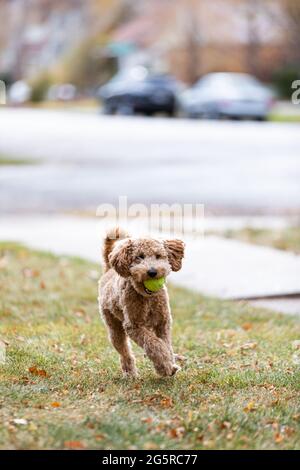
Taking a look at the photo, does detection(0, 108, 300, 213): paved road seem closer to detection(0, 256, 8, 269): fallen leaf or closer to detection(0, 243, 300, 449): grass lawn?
detection(0, 256, 8, 269): fallen leaf

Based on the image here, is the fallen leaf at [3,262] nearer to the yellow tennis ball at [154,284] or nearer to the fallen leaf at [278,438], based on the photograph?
the yellow tennis ball at [154,284]

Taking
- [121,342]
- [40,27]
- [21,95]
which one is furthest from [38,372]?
[40,27]

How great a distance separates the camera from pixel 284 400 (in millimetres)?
5180

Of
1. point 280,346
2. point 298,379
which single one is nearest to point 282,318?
point 280,346

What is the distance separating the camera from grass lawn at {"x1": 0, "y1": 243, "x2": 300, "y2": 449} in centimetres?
451

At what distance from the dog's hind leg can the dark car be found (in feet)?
94.8

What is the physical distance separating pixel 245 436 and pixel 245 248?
5.60 m

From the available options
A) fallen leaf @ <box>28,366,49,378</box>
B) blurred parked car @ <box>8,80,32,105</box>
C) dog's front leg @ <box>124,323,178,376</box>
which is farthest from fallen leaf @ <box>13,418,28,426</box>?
blurred parked car @ <box>8,80,32,105</box>

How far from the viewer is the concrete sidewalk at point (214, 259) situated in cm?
843

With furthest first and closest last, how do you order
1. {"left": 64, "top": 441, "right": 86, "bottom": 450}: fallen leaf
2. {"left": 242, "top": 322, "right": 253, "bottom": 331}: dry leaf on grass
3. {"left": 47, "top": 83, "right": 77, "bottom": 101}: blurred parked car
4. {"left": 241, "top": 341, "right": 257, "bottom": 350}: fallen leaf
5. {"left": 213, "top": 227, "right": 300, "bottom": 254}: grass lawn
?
{"left": 47, "top": 83, "right": 77, "bottom": 101}: blurred parked car
{"left": 213, "top": 227, "right": 300, "bottom": 254}: grass lawn
{"left": 242, "top": 322, "right": 253, "bottom": 331}: dry leaf on grass
{"left": 241, "top": 341, "right": 257, "bottom": 350}: fallen leaf
{"left": 64, "top": 441, "right": 86, "bottom": 450}: fallen leaf

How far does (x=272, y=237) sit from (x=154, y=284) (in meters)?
5.70

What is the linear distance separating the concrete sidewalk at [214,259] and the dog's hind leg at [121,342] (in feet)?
8.24

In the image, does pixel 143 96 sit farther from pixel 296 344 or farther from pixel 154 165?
pixel 296 344

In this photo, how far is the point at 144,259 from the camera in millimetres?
5148
